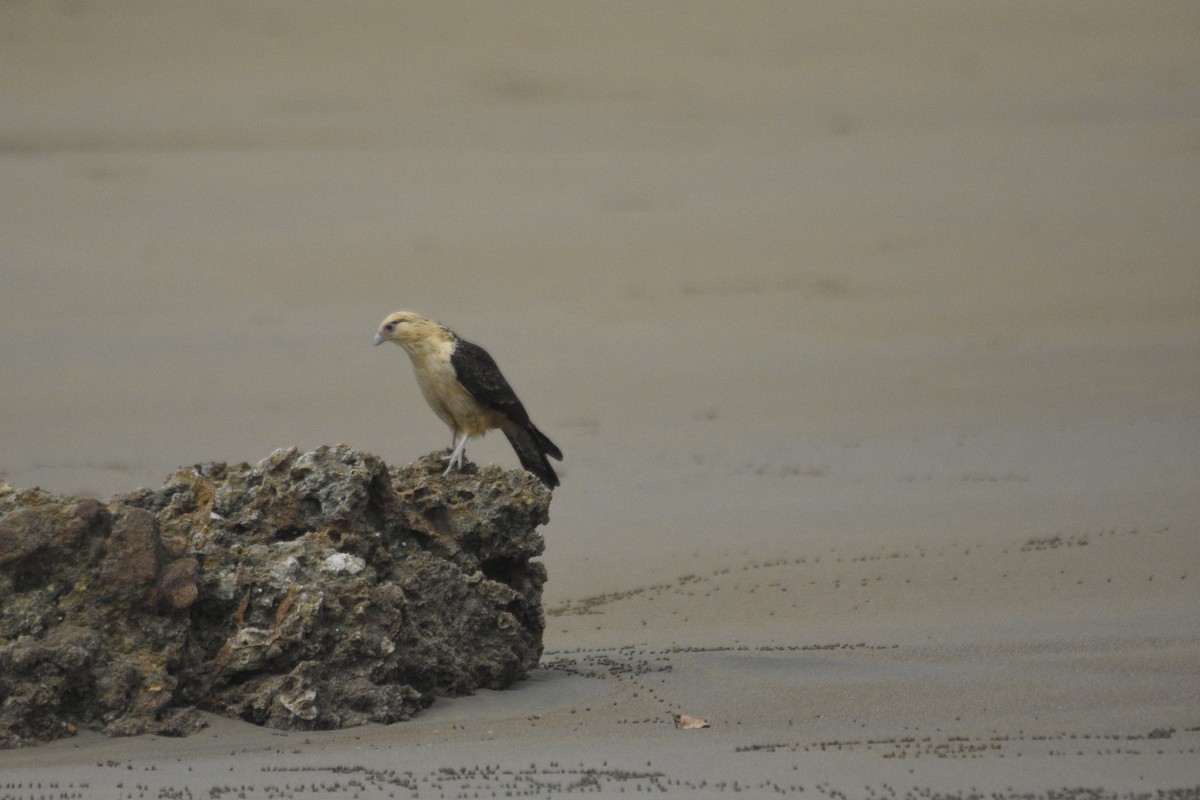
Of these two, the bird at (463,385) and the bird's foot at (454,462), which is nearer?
the bird's foot at (454,462)

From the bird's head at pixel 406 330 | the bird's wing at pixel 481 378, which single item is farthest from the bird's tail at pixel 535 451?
the bird's head at pixel 406 330

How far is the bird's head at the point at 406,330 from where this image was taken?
1139 cm

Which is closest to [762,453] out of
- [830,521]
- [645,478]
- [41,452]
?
[645,478]

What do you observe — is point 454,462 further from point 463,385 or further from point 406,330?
point 406,330

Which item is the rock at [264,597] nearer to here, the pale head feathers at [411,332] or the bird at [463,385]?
the bird at [463,385]

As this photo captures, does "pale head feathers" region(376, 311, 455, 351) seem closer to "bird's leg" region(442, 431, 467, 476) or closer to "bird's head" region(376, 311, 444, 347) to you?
"bird's head" region(376, 311, 444, 347)

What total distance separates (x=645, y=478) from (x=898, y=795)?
39.8 feet

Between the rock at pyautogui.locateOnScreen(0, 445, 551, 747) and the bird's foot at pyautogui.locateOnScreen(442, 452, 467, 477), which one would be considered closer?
the rock at pyautogui.locateOnScreen(0, 445, 551, 747)

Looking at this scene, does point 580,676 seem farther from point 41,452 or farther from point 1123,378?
point 1123,378

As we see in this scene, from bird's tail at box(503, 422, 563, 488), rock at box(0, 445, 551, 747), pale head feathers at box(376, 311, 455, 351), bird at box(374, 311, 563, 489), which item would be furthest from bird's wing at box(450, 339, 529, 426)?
rock at box(0, 445, 551, 747)

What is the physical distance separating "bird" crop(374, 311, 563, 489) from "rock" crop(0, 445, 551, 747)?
0.65 m

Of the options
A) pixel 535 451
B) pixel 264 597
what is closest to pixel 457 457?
pixel 535 451

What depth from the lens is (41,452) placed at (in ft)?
71.7

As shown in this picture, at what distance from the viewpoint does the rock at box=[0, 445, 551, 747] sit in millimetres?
8859
